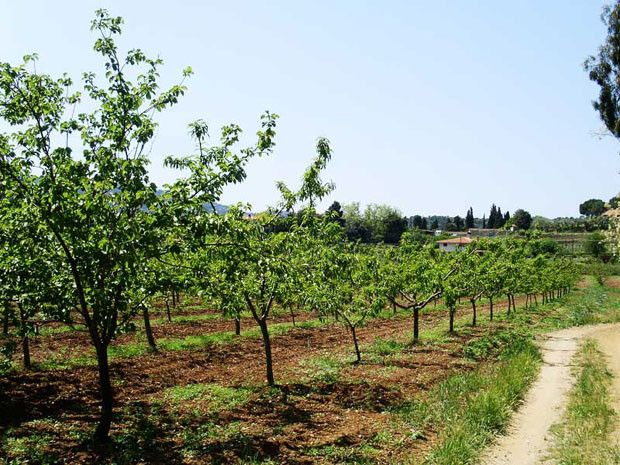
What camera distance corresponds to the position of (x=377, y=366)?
15336mm

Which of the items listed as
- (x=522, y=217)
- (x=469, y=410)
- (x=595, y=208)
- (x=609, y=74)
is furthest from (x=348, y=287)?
(x=595, y=208)

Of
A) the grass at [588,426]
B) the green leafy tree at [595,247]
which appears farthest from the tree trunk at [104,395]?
the green leafy tree at [595,247]

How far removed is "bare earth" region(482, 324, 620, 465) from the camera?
8985mm

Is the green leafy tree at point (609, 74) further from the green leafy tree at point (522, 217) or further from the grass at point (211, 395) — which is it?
the green leafy tree at point (522, 217)

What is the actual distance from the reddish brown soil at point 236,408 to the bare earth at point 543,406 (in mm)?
1863

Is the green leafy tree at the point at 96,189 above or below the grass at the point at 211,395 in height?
above

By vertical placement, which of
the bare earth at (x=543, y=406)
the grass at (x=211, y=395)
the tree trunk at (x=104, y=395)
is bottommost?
the bare earth at (x=543, y=406)

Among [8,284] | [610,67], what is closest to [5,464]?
[8,284]

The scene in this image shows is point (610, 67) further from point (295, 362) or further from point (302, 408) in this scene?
point (302, 408)

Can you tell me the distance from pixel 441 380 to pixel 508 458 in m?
4.55

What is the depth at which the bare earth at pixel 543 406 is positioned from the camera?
899 centimetres

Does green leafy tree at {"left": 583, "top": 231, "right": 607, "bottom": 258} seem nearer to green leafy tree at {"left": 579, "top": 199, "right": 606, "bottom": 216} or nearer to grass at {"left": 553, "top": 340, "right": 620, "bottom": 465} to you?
grass at {"left": 553, "top": 340, "right": 620, "bottom": 465}

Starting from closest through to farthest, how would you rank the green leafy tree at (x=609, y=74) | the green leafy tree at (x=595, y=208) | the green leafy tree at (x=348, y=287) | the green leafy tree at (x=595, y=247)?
1. the green leafy tree at (x=348, y=287)
2. the green leafy tree at (x=609, y=74)
3. the green leafy tree at (x=595, y=247)
4. the green leafy tree at (x=595, y=208)

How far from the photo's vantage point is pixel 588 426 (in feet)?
33.6
